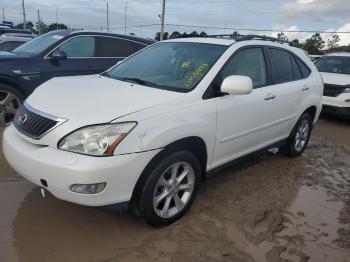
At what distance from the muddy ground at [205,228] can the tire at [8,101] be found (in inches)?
77.0

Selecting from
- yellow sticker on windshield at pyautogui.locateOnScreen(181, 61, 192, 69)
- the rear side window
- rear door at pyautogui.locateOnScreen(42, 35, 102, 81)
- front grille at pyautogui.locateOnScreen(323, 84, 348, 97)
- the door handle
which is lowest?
the rear side window

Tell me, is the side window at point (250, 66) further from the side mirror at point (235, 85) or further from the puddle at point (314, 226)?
the puddle at point (314, 226)

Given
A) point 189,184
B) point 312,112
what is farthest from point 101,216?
point 312,112

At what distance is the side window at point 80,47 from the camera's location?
7.12 meters

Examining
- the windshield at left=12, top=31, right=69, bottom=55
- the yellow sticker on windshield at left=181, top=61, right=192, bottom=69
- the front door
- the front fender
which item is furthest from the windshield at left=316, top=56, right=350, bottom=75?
the front fender

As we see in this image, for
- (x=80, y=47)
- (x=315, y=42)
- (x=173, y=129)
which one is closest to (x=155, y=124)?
→ (x=173, y=129)

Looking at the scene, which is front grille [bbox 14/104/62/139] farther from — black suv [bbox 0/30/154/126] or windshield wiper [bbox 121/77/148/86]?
black suv [bbox 0/30/154/126]

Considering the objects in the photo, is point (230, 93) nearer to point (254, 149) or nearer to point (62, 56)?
point (254, 149)

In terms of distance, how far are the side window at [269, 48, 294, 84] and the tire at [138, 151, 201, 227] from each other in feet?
6.14

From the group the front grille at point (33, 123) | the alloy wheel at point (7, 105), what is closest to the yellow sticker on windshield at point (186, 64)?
the front grille at point (33, 123)

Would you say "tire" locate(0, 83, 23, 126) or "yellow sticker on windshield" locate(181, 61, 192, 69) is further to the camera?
"tire" locate(0, 83, 23, 126)

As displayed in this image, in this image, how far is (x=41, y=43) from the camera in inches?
281

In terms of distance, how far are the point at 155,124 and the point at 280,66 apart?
8.35 feet

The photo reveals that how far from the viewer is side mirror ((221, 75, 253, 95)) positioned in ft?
12.3
